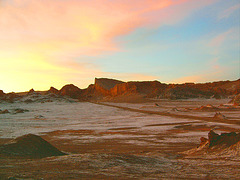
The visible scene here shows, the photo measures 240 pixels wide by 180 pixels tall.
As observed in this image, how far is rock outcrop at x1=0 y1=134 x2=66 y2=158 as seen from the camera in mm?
6445

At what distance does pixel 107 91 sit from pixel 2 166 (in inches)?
3962

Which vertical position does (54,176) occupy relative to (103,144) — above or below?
above

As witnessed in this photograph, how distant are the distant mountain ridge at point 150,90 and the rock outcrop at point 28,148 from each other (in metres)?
56.9

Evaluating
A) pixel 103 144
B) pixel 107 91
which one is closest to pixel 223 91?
pixel 107 91

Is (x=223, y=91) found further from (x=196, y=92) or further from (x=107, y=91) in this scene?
(x=107, y=91)

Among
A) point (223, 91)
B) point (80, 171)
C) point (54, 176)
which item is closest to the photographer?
point (54, 176)

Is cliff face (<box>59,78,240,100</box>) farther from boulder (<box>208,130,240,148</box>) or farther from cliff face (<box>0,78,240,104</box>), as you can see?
boulder (<box>208,130,240,148</box>)

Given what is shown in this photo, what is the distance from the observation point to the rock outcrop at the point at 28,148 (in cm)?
645

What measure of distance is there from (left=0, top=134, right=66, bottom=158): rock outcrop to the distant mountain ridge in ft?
187

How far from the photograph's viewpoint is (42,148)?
7.16 m

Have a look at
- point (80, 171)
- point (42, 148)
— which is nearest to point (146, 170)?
point (80, 171)

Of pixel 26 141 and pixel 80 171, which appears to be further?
pixel 26 141

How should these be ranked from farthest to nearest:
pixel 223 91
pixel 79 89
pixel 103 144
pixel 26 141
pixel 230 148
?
1. pixel 79 89
2. pixel 223 91
3. pixel 103 144
4. pixel 26 141
5. pixel 230 148

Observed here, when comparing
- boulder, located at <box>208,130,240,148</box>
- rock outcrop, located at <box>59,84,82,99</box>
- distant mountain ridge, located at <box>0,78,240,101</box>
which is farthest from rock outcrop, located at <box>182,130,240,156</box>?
rock outcrop, located at <box>59,84,82,99</box>
